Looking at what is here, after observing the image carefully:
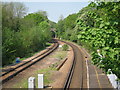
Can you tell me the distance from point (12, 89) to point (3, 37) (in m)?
10.2

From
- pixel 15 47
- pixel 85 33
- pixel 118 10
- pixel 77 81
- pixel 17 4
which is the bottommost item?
pixel 77 81

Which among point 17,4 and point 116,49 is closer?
point 116,49

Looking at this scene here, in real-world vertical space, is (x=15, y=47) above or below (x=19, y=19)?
below

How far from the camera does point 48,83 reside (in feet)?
49.4

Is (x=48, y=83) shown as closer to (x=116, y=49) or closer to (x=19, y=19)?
(x=116, y=49)

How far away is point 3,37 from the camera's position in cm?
2203

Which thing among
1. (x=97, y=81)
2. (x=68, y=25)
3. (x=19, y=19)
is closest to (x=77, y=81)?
(x=97, y=81)

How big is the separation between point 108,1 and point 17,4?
46246 mm

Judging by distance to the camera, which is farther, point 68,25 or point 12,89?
point 68,25

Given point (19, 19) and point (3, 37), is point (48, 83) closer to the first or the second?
point (3, 37)

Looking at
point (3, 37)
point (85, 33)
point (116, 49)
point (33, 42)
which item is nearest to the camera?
point (116, 49)

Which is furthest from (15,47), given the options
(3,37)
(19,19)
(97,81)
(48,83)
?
(19,19)

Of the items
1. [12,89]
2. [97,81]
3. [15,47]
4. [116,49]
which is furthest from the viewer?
[15,47]

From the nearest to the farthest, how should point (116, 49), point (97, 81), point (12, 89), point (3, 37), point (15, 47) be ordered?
1. point (116, 49)
2. point (12, 89)
3. point (97, 81)
4. point (3, 37)
5. point (15, 47)
